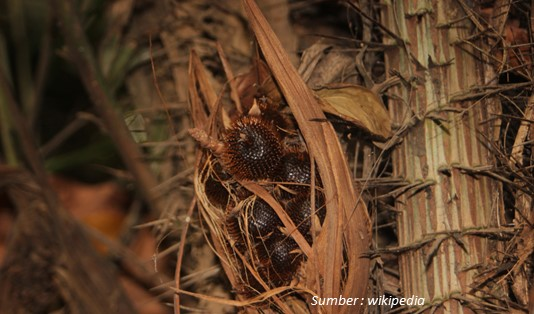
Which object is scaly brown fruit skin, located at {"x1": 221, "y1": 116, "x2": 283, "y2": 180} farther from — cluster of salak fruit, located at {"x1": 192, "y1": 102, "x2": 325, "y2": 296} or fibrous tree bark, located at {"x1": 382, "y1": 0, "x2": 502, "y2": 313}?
fibrous tree bark, located at {"x1": 382, "y1": 0, "x2": 502, "y2": 313}

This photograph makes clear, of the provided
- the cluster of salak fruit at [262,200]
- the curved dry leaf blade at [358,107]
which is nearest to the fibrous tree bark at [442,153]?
the curved dry leaf blade at [358,107]

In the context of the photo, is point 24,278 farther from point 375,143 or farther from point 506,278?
point 506,278

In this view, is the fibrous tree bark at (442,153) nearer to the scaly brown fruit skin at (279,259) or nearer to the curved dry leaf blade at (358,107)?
the curved dry leaf blade at (358,107)

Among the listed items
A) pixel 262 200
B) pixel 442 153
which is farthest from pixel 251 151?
pixel 442 153

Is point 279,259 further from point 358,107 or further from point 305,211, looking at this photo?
point 358,107

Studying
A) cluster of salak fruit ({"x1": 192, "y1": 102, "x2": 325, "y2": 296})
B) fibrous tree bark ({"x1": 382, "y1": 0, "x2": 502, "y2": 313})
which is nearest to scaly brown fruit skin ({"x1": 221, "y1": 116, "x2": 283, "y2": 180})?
cluster of salak fruit ({"x1": 192, "y1": 102, "x2": 325, "y2": 296})

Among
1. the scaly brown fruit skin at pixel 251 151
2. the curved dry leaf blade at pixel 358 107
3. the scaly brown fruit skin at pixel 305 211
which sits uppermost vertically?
the curved dry leaf blade at pixel 358 107

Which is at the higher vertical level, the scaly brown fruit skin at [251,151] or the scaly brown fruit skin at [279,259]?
the scaly brown fruit skin at [251,151]
